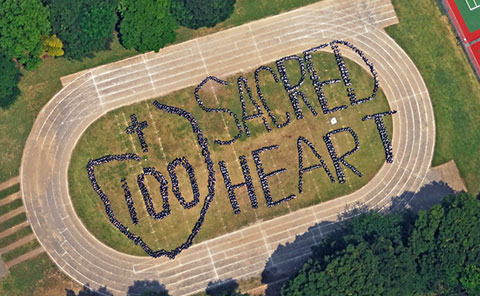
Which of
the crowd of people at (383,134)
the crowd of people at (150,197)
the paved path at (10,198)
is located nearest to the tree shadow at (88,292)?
the crowd of people at (150,197)

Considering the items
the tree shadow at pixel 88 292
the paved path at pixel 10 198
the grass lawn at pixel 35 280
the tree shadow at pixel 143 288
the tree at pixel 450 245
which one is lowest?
the tree at pixel 450 245

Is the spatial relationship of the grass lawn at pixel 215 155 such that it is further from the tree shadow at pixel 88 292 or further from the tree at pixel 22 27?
the tree at pixel 22 27

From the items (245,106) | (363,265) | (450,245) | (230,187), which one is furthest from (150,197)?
(450,245)

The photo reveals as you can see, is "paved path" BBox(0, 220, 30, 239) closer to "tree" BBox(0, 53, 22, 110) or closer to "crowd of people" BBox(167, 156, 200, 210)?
"tree" BBox(0, 53, 22, 110)

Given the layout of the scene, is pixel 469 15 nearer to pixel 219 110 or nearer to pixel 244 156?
pixel 244 156

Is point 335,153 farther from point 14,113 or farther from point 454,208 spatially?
point 14,113

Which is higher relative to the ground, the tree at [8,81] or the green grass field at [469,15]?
the tree at [8,81]

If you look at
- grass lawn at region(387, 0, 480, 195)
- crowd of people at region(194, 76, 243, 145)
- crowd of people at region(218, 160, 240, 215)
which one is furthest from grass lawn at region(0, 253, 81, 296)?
grass lawn at region(387, 0, 480, 195)
